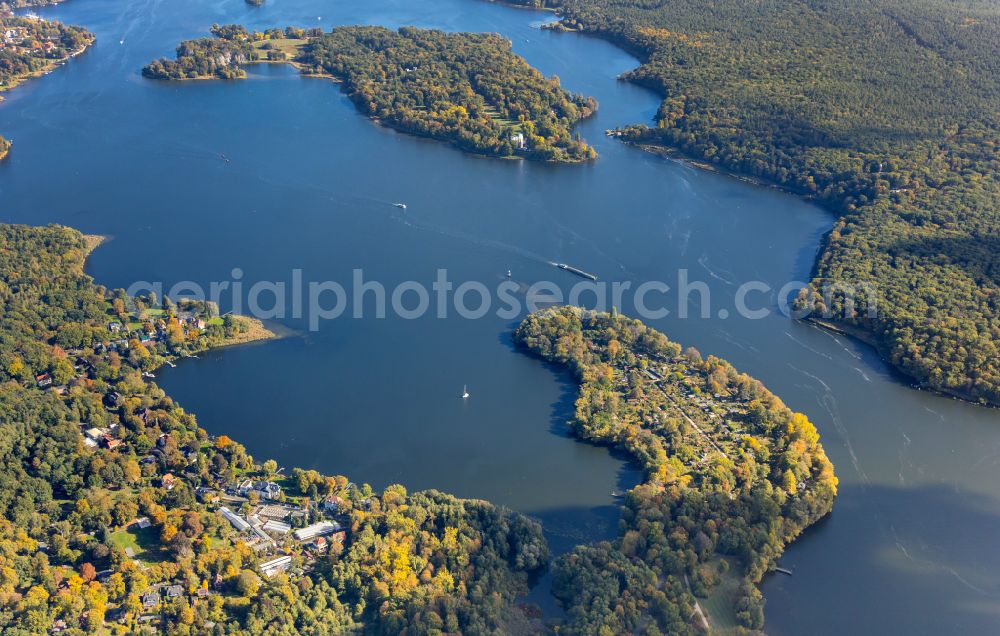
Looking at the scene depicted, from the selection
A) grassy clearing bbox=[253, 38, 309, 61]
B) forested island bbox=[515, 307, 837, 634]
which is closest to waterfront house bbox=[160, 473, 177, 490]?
forested island bbox=[515, 307, 837, 634]

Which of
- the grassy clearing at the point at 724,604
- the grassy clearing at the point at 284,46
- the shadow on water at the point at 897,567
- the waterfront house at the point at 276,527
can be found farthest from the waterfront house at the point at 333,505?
the grassy clearing at the point at 284,46

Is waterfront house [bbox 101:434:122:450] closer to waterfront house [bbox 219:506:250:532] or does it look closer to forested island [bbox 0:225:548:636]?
forested island [bbox 0:225:548:636]

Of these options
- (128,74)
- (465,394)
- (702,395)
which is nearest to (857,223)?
(702,395)

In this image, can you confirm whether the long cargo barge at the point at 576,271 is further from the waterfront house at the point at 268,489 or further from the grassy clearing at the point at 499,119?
the waterfront house at the point at 268,489

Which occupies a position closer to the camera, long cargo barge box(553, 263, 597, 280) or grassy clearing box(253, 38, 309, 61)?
long cargo barge box(553, 263, 597, 280)

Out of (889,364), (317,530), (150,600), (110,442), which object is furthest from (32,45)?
(889,364)
